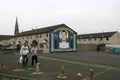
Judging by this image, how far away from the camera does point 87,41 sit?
80.1 meters

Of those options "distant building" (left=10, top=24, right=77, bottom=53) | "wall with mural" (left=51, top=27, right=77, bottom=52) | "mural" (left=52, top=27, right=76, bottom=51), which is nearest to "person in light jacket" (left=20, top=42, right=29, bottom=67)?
"distant building" (left=10, top=24, right=77, bottom=53)

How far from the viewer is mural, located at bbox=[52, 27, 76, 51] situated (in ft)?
153

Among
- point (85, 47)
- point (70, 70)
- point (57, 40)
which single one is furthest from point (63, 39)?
point (70, 70)

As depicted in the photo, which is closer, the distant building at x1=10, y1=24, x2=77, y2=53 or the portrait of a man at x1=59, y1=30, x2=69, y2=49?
the distant building at x1=10, y1=24, x2=77, y2=53

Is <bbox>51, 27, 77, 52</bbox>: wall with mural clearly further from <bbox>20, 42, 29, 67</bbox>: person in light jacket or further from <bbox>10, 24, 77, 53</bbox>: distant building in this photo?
<bbox>20, 42, 29, 67</bbox>: person in light jacket

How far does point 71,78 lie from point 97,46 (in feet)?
158

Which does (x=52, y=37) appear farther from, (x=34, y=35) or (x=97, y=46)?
(x=97, y=46)

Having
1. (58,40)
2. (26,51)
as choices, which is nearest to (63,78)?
(26,51)

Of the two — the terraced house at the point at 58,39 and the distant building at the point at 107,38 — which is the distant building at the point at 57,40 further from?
the distant building at the point at 107,38

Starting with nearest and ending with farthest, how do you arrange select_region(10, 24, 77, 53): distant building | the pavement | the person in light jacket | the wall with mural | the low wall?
the pavement → the person in light jacket → select_region(10, 24, 77, 53): distant building → the wall with mural → the low wall

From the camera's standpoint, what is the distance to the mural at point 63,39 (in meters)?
46.7

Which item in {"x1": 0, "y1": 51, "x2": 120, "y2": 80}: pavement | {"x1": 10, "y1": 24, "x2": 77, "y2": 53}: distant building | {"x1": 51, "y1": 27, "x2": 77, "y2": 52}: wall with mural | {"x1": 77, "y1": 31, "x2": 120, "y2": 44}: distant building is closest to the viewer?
{"x1": 0, "y1": 51, "x2": 120, "y2": 80}: pavement

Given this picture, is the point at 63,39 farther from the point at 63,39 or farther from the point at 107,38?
the point at 107,38

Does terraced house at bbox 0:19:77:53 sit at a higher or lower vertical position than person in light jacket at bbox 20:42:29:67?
higher
